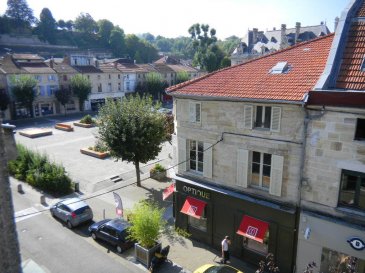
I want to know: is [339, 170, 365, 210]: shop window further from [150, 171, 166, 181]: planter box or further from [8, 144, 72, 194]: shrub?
[8, 144, 72, 194]: shrub

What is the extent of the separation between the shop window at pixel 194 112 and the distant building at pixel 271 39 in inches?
2180

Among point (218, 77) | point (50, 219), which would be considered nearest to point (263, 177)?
point (218, 77)

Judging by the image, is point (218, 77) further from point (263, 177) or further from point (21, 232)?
point (21, 232)

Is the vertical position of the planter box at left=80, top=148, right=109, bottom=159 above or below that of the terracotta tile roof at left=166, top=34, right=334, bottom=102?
below

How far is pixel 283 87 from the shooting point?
13.0 meters

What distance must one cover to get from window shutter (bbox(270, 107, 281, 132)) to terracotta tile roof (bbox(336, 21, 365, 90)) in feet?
8.12

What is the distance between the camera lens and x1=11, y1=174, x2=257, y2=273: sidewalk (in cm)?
1480

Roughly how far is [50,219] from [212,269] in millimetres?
11907

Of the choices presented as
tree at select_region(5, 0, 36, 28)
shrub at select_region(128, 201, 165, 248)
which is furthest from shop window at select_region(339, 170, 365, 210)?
tree at select_region(5, 0, 36, 28)

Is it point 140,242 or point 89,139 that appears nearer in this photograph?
point 140,242

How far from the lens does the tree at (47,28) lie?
325 ft

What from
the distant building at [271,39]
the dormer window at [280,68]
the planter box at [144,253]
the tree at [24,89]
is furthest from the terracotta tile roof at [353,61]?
the distant building at [271,39]

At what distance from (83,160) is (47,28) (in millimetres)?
87486

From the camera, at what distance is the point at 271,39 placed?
233ft
